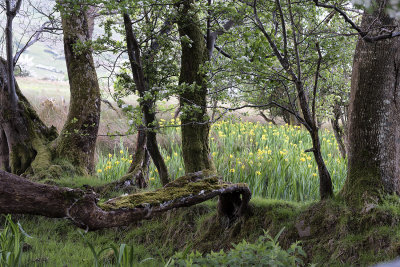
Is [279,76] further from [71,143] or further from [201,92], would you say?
[71,143]

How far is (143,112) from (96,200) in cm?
296

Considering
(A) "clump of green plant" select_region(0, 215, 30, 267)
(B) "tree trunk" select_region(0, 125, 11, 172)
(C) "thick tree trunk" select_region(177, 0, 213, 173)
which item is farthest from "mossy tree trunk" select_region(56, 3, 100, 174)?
(A) "clump of green plant" select_region(0, 215, 30, 267)

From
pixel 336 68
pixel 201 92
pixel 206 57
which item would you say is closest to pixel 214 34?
pixel 206 57

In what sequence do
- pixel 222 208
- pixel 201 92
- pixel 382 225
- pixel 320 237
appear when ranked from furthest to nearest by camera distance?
pixel 201 92
pixel 222 208
pixel 320 237
pixel 382 225

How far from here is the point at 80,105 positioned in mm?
8289

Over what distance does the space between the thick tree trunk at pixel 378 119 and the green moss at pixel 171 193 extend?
1.52 metres

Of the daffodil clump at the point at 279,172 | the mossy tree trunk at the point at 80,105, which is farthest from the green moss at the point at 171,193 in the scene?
the mossy tree trunk at the point at 80,105

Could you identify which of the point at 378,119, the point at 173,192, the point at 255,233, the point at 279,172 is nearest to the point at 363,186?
the point at 378,119

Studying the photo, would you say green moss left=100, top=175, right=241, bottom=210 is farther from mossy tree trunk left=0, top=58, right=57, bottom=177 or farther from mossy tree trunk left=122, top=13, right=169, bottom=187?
mossy tree trunk left=0, top=58, right=57, bottom=177

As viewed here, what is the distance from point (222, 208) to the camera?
5086mm

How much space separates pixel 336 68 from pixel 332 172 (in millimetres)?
2227

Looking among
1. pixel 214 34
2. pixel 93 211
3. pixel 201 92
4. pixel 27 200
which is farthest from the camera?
pixel 214 34

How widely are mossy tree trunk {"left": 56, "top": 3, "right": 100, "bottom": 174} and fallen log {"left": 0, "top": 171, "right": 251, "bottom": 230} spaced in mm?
4254

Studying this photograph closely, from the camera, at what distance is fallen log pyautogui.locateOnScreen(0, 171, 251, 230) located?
9.29 ft
